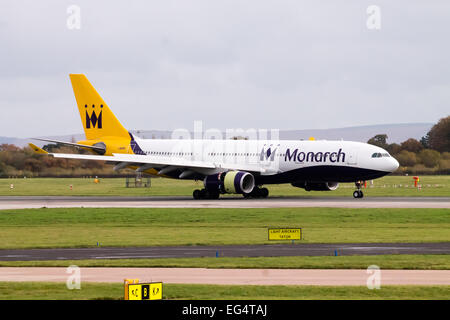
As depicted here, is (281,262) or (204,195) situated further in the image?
(204,195)

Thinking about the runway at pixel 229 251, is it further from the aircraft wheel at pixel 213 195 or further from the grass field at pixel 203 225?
the aircraft wheel at pixel 213 195

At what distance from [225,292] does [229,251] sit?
10.6 metres

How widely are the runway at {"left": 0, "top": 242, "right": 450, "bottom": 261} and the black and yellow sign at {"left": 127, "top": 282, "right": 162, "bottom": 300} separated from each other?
10.7m

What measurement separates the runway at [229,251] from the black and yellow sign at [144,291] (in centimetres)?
1072

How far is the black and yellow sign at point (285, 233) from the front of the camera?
1428 inches

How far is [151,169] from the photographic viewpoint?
71.8 meters

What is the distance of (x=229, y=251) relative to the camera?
33031mm

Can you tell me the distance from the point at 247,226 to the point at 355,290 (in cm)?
2266

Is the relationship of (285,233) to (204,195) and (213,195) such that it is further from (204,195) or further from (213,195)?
(204,195)

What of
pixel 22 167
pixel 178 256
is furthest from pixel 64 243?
pixel 22 167

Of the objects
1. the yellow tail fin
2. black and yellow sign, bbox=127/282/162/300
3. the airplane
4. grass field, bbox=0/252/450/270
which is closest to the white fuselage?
the airplane

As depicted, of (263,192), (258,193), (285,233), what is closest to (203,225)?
(285,233)
